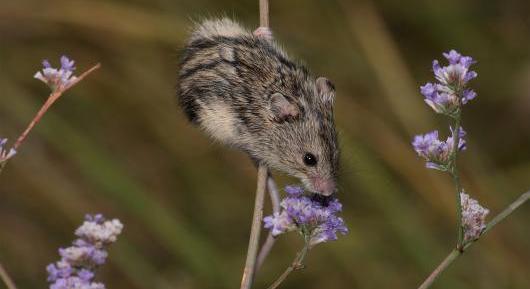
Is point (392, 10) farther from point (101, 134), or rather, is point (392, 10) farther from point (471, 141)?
point (101, 134)

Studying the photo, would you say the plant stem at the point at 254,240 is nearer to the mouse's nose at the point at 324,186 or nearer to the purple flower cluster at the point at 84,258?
the mouse's nose at the point at 324,186

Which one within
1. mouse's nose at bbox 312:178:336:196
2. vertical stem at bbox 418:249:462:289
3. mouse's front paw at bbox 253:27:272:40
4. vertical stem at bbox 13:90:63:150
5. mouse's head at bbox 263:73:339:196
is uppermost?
mouse's front paw at bbox 253:27:272:40

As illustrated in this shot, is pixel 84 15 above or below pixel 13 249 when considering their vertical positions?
above

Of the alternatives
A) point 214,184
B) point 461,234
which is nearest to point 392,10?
point 214,184

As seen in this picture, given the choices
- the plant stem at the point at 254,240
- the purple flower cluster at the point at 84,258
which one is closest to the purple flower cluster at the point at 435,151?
the plant stem at the point at 254,240

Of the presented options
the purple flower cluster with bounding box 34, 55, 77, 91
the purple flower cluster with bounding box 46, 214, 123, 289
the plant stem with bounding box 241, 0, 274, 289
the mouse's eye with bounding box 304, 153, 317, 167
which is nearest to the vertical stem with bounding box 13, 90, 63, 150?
the purple flower cluster with bounding box 34, 55, 77, 91

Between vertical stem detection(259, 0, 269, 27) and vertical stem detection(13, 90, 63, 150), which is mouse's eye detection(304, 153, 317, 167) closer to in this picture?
vertical stem detection(259, 0, 269, 27)
